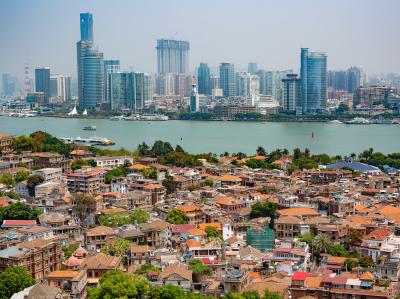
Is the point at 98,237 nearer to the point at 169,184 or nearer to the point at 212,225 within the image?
the point at 212,225

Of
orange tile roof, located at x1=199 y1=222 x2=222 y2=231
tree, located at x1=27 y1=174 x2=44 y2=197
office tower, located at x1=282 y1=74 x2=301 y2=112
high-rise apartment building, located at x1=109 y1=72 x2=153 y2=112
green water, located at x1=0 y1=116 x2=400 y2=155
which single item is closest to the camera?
orange tile roof, located at x1=199 y1=222 x2=222 y2=231

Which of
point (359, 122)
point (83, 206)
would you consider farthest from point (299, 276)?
point (359, 122)

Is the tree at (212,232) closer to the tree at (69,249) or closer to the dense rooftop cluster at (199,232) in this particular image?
the dense rooftop cluster at (199,232)

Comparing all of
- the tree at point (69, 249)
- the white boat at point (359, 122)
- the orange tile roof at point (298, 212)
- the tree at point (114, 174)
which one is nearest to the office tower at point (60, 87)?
the white boat at point (359, 122)

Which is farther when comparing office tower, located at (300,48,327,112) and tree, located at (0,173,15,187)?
office tower, located at (300,48,327,112)

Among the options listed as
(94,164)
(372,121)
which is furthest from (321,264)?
(372,121)

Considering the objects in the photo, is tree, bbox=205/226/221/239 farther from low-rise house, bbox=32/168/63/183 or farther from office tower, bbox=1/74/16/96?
office tower, bbox=1/74/16/96

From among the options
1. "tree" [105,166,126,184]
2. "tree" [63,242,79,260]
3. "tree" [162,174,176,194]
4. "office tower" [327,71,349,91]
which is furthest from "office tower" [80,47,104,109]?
"tree" [63,242,79,260]

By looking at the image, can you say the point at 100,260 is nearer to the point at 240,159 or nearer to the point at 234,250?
the point at 234,250
